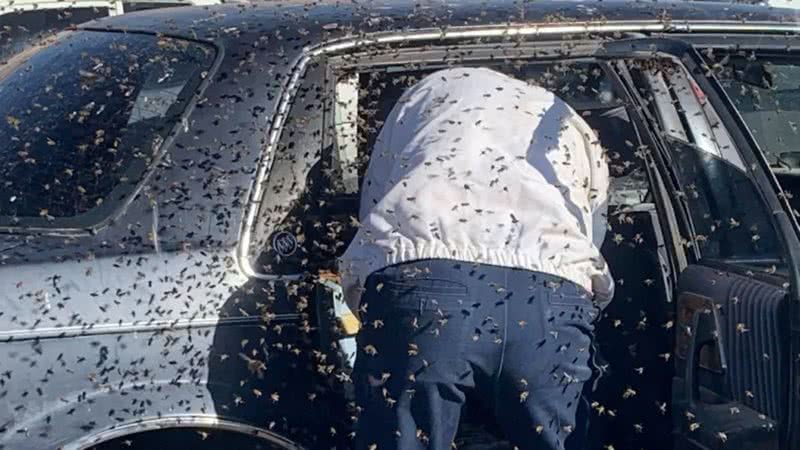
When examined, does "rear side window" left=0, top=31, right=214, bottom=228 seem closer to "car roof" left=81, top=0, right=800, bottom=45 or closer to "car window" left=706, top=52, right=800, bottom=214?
"car roof" left=81, top=0, right=800, bottom=45

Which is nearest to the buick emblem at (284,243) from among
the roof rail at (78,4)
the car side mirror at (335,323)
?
the car side mirror at (335,323)

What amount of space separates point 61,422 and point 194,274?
50 cm

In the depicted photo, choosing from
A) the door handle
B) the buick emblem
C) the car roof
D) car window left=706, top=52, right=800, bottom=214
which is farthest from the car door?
the buick emblem

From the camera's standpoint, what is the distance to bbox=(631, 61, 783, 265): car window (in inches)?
116

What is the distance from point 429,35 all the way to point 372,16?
202 millimetres

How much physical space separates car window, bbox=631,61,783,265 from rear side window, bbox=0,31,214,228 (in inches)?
53.5

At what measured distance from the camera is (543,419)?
2.72 meters

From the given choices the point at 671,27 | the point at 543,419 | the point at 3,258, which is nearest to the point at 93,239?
the point at 3,258

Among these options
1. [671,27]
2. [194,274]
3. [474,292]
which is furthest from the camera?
[671,27]

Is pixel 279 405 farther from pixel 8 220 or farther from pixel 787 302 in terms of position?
pixel 787 302

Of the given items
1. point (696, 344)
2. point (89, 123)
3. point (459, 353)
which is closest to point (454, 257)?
point (459, 353)

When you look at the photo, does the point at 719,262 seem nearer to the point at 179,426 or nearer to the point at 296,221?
the point at 296,221

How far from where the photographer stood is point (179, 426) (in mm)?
2814

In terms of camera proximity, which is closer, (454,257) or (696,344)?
(454,257)
